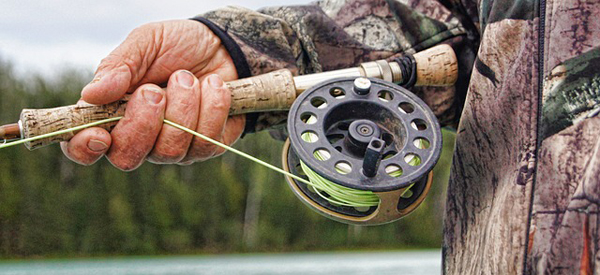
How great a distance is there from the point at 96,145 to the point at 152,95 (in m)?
0.19

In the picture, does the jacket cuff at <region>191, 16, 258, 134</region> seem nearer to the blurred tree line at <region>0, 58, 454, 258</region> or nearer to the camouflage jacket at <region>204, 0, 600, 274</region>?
the camouflage jacket at <region>204, 0, 600, 274</region>

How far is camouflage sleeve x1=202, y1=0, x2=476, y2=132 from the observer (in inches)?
79.0

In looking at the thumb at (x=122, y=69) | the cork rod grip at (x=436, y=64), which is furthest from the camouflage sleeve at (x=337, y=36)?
the thumb at (x=122, y=69)

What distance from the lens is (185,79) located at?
69.7 inches

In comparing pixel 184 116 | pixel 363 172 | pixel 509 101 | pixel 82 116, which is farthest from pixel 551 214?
pixel 82 116

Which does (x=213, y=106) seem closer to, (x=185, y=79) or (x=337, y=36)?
(x=185, y=79)

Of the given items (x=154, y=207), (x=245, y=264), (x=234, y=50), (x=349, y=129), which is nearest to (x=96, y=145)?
(x=234, y=50)

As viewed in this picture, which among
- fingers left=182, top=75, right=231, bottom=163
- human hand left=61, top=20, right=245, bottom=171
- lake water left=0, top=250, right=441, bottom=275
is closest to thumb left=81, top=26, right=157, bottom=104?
human hand left=61, top=20, right=245, bottom=171

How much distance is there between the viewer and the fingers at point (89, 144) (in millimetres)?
1689

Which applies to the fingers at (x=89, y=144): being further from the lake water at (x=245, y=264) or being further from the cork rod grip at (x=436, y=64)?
the lake water at (x=245, y=264)

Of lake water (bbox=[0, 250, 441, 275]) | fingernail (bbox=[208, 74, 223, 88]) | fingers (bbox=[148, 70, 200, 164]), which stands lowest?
lake water (bbox=[0, 250, 441, 275])

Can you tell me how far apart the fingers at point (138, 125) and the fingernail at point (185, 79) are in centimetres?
6

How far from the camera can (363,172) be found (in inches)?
57.5

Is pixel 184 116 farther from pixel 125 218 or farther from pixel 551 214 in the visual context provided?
pixel 125 218
